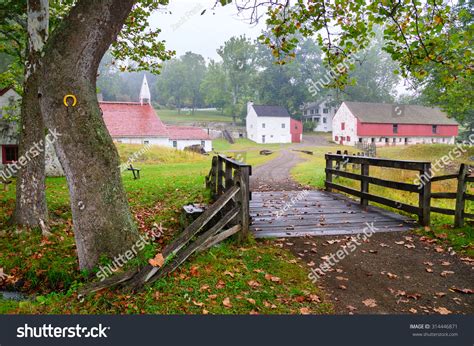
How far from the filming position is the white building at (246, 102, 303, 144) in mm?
37094

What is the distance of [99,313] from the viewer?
4.50m

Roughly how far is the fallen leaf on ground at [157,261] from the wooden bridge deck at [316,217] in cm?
237

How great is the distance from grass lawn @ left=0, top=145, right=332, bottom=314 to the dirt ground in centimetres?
39

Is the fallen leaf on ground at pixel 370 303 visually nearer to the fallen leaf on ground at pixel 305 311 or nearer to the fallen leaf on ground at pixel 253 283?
the fallen leaf on ground at pixel 305 311

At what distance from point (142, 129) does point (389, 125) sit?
36336mm

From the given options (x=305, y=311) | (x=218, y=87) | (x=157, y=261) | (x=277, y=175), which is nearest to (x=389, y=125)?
(x=218, y=87)

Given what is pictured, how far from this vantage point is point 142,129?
123 feet

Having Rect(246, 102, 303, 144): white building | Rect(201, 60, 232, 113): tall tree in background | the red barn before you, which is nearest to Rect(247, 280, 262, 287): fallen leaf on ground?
Rect(246, 102, 303, 144): white building

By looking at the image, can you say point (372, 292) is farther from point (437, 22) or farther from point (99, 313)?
point (437, 22)

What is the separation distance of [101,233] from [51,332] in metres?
1.62

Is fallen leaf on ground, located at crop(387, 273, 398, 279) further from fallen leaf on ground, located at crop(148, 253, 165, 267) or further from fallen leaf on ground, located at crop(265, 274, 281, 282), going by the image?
fallen leaf on ground, located at crop(148, 253, 165, 267)

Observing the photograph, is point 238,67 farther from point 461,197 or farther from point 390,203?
point 461,197

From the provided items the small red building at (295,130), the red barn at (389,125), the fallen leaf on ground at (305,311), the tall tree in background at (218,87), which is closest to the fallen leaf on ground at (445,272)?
the fallen leaf on ground at (305,311)

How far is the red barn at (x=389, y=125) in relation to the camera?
49.3m
